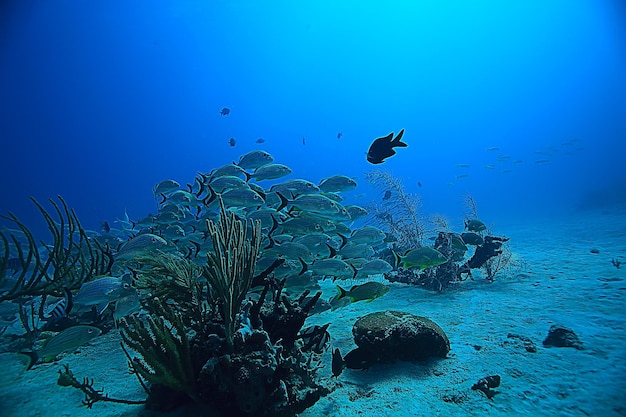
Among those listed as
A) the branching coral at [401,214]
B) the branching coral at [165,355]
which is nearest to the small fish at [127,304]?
the branching coral at [165,355]

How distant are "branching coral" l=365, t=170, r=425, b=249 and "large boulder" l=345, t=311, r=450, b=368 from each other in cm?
657

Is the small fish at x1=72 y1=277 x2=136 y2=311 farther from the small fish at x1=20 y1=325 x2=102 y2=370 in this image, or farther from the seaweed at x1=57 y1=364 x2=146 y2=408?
the seaweed at x1=57 y1=364 x2=146 y2=408

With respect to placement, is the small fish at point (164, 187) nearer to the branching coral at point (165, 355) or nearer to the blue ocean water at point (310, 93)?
the branching coral at point (165, 355)

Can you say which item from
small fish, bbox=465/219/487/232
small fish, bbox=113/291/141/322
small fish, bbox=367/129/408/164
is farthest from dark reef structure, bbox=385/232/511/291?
small fish, bbox=113/291/141/322

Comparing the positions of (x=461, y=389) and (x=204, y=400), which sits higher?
(x=204, y=400)

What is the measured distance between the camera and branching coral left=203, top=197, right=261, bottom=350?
278 cm

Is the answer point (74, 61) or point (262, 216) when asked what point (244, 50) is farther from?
point (262, 216)

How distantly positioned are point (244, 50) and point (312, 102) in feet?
151

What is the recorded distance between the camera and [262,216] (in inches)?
254

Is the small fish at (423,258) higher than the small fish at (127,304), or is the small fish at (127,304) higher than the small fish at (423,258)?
the small fish at (423,258)

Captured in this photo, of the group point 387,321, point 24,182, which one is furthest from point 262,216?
point 24,182

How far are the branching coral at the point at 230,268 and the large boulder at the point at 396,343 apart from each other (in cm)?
220

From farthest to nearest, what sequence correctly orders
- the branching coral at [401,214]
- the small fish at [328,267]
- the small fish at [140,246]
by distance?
the branching coral at [401,214] < the small fish at [328,267] < the small fish at [140,246]

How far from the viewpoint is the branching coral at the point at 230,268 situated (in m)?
2.78
